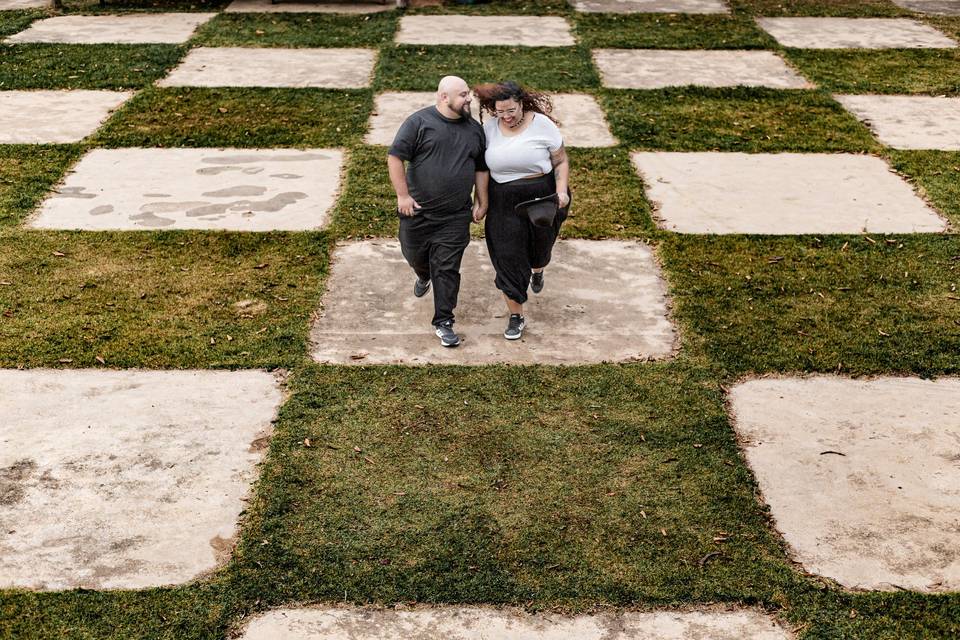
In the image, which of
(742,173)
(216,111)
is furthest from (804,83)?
(216,111)

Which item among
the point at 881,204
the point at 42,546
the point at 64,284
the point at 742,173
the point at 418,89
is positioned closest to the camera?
the point at 42,546

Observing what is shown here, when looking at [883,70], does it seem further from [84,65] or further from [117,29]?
[117,29]

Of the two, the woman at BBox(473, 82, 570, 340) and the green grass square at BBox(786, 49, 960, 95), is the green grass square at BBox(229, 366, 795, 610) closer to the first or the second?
the woman at BBox(473, 82, 570, 340)

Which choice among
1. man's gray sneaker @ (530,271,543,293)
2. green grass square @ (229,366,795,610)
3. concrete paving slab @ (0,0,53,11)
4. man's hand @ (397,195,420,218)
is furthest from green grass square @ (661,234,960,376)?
concrete paving slab @ (0,0,53,11)

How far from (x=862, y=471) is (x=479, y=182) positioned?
2777mm

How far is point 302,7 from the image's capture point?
586 inches

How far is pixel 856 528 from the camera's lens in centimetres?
546

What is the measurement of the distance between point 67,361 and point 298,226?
2.42m

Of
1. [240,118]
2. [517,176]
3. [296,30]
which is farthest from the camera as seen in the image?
[296,30]

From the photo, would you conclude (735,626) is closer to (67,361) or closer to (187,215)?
(67,361)

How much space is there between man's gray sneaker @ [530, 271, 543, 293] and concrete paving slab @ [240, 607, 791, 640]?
3054 millimetres

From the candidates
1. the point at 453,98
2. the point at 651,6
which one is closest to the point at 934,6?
the point at 651,6

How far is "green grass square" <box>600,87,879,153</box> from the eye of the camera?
34.1 ft

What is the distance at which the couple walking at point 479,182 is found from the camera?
6.55 meters
